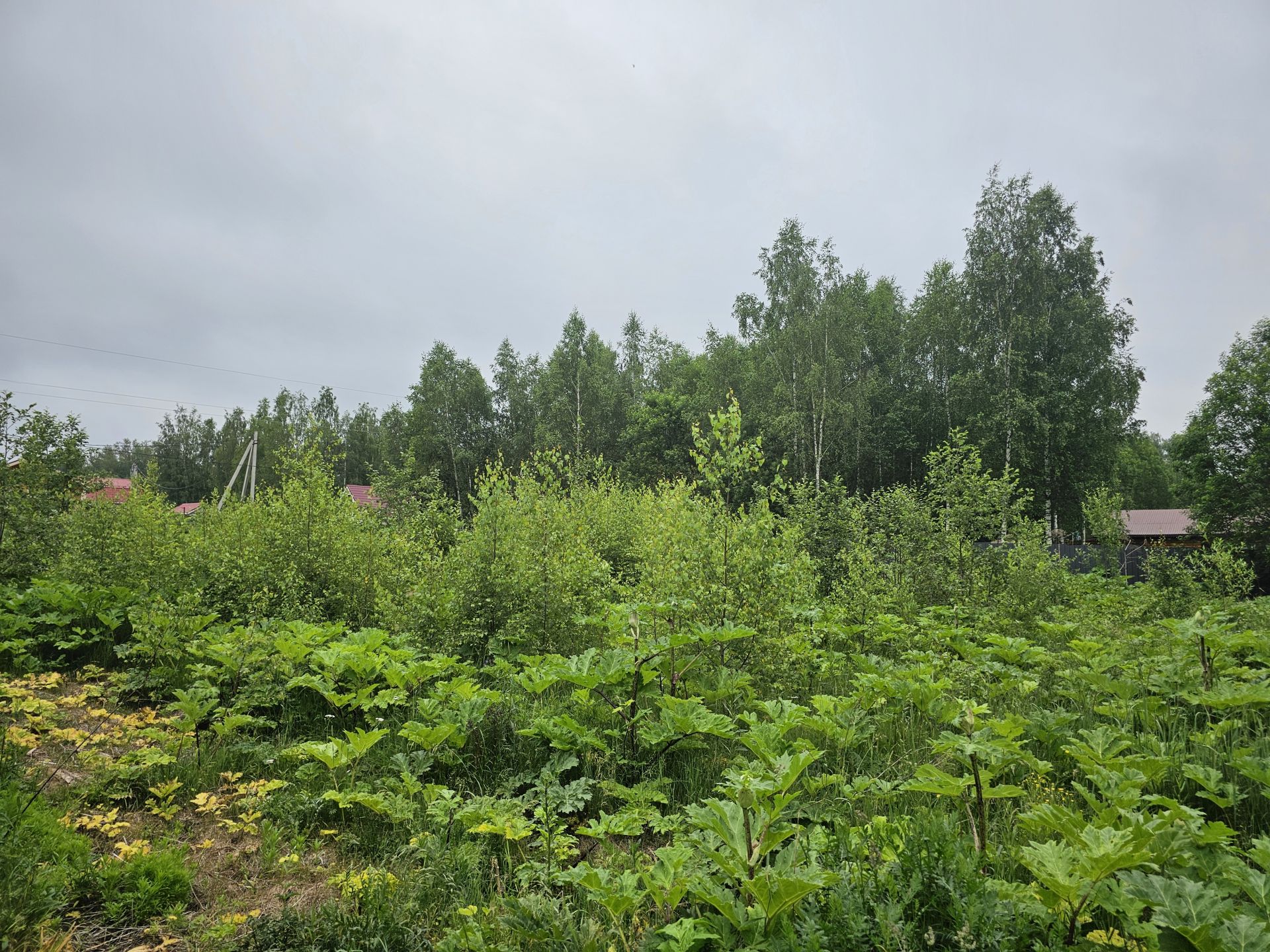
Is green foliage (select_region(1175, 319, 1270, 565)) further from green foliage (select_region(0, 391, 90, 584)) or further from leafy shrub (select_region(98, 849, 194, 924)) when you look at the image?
green foliage (select_region(0, 391, 90, 584))

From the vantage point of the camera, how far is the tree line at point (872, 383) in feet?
73.5

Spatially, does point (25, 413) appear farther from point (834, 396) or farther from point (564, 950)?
point (834, 396)

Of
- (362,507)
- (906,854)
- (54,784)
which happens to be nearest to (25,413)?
(362,507)

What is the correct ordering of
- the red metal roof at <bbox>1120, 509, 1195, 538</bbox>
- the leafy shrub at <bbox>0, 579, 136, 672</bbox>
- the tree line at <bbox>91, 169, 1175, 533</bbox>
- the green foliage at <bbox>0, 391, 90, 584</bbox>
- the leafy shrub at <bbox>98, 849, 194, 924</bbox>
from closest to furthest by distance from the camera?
the leafy shrub at <bbox>98, 849, 194, 924</bbox> < the leafy shrub at <bbox>0, 579, 136, 672</bbox> < the green foliage at <bbox>0, 391, 90, 584</bbox> < the tree line at <bbox>91, 169, 1175, 533</bbox> < the red metal roof at <bbox>1120, 509, 1195, 538</bbox>

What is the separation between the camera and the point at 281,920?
7.16ft

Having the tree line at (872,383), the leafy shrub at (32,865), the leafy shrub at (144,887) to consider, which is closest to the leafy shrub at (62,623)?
the leafy shrub at (32,865)

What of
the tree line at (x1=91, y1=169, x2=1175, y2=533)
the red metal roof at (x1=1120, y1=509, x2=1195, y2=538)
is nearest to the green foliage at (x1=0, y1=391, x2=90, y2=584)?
the tree line at (x1=91, y1=169, x2=1175, y2=533)

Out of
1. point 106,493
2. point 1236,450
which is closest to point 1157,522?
point 1236,450

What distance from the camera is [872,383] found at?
27406 millimetres

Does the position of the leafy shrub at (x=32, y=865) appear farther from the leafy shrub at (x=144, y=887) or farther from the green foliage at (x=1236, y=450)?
the green foliage at (x=1236, y=450)

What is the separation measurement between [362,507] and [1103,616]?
29.3 ft

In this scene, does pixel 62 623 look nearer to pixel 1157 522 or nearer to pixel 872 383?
pixel 872 383

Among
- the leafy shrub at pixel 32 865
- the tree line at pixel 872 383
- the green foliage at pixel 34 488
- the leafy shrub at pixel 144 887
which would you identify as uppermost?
the tree line at pixel 872 383

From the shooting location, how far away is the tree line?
22391 millimetres
